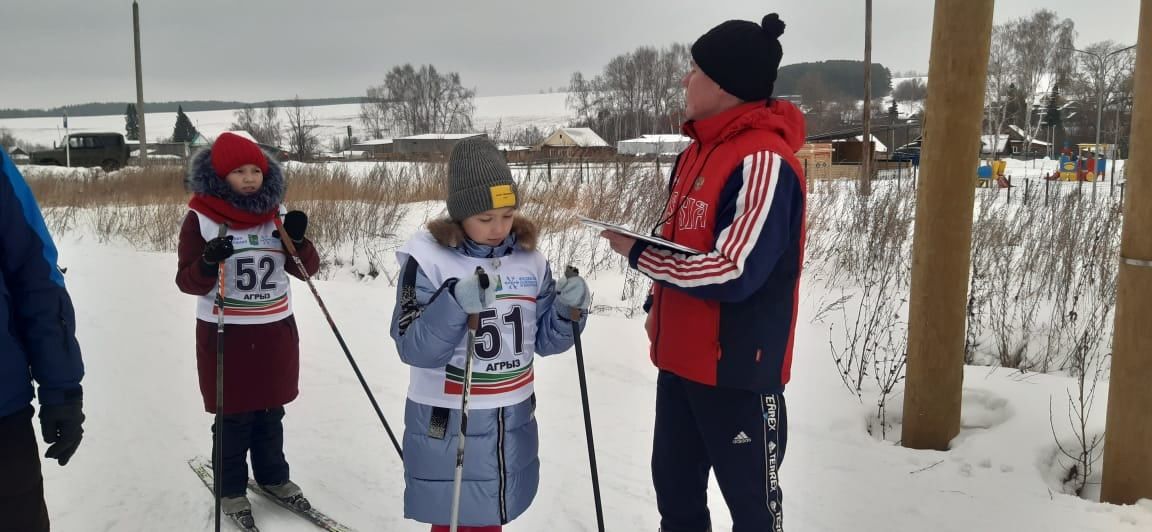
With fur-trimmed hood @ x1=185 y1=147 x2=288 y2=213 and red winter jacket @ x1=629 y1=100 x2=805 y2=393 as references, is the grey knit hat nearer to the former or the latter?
red winter jacket @ x1=629 y1=100 x2=805 y2=393

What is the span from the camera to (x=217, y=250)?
2676mm

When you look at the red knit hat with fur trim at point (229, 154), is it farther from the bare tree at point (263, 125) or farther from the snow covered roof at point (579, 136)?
the snow covered roof at point (579, 136)

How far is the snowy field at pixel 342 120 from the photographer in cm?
8109

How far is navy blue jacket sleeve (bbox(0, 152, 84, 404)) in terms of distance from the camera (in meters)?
1.84

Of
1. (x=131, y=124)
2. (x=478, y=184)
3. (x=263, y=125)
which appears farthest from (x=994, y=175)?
(x=131, y=124)

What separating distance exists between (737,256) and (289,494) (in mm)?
2262

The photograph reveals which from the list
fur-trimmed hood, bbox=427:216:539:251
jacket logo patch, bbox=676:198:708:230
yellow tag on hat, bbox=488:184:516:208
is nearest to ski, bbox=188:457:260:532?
fur-trimmed hood, bbox=427:216:539:251

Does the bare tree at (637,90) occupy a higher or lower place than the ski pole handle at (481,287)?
higher

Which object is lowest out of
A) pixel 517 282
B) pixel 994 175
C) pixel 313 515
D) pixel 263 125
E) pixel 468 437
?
pixel 313 515

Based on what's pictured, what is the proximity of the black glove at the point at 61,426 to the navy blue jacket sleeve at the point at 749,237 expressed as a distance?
1.66 m

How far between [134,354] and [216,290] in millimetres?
3079

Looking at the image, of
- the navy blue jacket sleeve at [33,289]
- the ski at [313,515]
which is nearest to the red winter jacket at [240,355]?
the ski at [313,515]

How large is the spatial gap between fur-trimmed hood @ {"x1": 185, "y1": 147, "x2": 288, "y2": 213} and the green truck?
31.3 m

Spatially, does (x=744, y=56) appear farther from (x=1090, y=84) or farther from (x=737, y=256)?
(x=1090, y=84)
